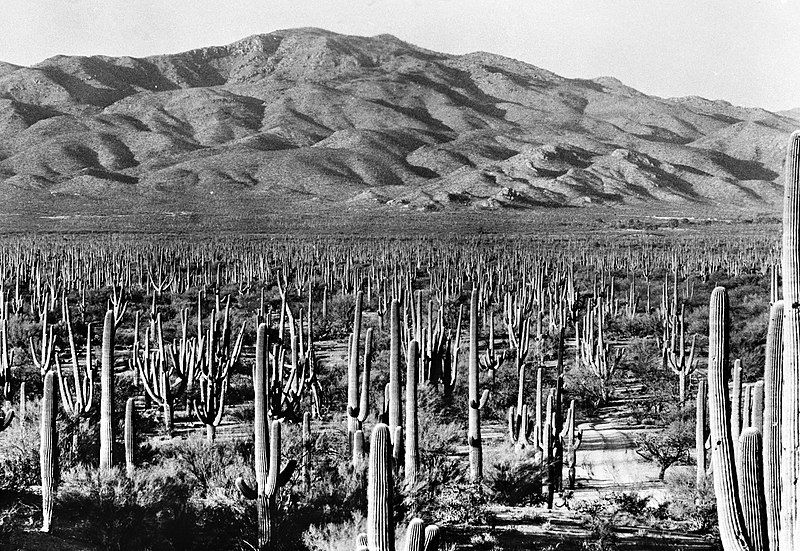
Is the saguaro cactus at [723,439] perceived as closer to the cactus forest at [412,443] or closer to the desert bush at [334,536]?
the cactus forest at [412,443]

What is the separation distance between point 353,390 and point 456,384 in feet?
20.4

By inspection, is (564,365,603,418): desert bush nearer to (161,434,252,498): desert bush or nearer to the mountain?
(161,434,252,498): desert bush

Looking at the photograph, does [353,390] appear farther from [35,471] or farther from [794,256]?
[794,256]

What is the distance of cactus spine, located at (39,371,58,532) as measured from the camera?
10.9 m

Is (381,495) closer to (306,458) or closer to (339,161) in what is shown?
(306,458)

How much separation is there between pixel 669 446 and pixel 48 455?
10.9 meters

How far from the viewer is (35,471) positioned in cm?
1338

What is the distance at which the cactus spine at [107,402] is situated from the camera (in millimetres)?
12836

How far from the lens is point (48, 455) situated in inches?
441

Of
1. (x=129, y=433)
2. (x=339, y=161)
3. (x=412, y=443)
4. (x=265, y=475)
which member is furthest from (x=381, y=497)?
(x=339, y=161)

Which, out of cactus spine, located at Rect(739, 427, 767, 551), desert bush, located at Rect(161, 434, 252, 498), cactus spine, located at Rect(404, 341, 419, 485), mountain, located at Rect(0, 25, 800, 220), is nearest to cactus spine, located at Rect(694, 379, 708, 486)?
cactus spine, located at Rect(404, 341, 419, 485)

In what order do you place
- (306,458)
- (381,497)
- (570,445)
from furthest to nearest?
(570,445) < (306,458) < (381,497)

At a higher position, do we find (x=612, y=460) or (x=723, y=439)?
(x=723, y=439)

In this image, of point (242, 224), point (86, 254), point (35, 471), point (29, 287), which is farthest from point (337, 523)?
point (242, 224)
